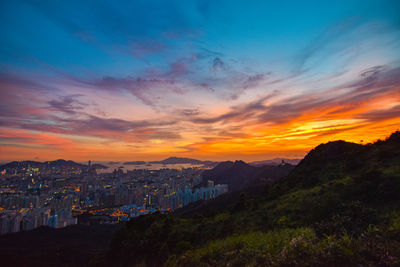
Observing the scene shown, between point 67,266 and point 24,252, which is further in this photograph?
point 24,252

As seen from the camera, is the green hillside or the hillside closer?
the green hillside

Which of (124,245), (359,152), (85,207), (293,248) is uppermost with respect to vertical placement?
(359,152)

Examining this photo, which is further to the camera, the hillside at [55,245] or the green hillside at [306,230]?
the hillside at [55,245]

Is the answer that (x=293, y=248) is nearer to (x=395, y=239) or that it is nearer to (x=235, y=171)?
(x=395, y=239)

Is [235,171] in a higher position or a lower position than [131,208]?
higher

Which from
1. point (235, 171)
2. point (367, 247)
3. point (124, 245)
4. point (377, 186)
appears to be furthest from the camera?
point (235, 171)

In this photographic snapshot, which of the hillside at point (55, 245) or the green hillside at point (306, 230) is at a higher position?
the green hillside at point (306, 230)

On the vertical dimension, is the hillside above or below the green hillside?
below

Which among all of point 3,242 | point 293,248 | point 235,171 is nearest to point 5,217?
point 3,242
